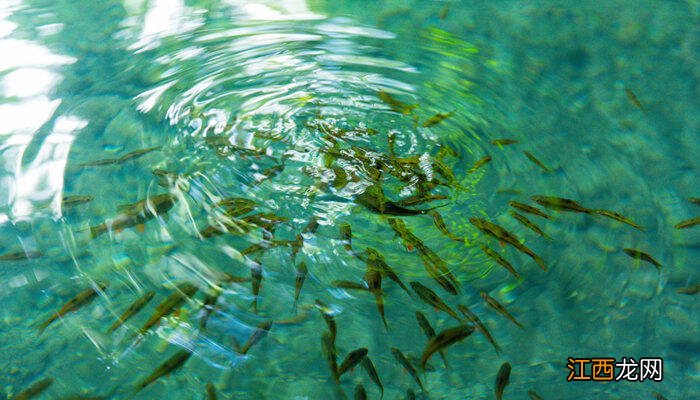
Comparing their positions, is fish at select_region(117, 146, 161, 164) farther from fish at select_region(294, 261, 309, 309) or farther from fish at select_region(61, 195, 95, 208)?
fish at select_region(294, 261, 309, 309)

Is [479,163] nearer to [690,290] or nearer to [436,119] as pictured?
[436,119]

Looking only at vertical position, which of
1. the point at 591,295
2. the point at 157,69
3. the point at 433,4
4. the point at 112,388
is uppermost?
the point at 433,4

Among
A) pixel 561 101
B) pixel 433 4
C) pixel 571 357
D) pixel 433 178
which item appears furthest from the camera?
pixel 433 4

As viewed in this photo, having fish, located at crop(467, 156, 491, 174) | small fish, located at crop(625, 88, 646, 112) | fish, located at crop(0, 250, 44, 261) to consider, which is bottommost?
fish, located at crop(0, 250, 44, 261)

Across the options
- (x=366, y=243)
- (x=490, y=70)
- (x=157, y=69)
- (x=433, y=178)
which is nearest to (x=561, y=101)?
(x=490, y=70)

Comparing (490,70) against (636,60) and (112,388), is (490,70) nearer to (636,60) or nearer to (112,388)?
(636,60)

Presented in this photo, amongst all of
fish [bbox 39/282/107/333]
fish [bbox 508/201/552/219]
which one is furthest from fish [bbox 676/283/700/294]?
fish [bbox 39/282/107/333]
